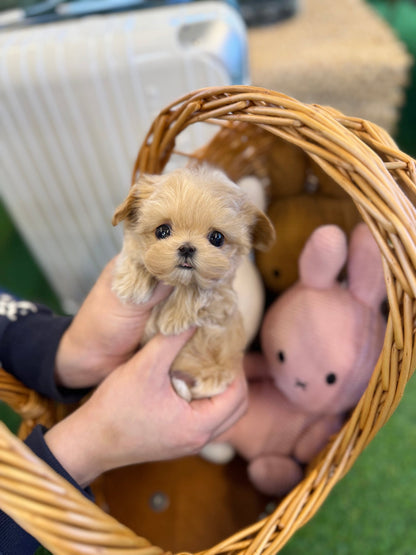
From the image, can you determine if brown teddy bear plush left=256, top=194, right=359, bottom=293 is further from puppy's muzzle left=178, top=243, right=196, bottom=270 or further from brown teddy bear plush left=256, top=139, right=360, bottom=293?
puppy's muzzle left=178, top=243, right=196, bottom=270

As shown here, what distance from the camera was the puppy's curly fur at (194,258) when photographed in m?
0.46

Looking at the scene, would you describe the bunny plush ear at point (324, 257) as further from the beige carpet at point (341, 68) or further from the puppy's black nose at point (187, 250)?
the beige carpet at point (341, 68)

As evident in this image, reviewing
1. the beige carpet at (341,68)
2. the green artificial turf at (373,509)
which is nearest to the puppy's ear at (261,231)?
the green artificial turf at (373,509)

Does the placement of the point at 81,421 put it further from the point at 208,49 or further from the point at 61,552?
the point at 208,49

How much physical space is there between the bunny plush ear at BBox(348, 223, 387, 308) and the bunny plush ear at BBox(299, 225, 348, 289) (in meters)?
0.02

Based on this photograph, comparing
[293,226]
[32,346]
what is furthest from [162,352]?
[293,226]

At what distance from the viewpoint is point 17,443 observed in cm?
41

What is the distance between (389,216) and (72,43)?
0.85 metres

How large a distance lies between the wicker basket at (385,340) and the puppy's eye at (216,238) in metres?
0.15

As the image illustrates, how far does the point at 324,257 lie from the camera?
72cm

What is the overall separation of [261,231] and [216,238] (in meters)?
0.12

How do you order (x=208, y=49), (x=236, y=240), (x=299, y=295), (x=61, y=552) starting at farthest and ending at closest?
1. (x=208, y=49)
2. (x=299, y=295)
3. (x=236, y=240)
4. (x=61, y=552)

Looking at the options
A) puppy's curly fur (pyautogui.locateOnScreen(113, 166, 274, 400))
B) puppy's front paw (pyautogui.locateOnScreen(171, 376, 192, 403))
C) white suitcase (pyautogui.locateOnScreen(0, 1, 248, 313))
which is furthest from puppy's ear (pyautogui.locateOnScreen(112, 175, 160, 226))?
white suitcase (pyautogui.locateOnScreen(0, 1, 248, 313))

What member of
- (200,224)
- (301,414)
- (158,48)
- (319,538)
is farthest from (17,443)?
(158,48)
